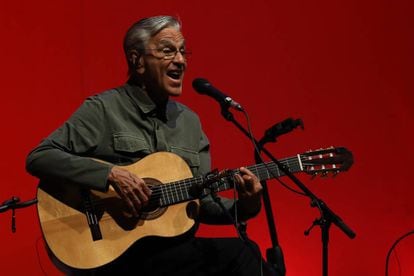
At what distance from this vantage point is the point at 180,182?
2.40 meters

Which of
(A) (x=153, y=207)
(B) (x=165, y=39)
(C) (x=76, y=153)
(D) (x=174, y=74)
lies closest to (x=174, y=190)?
(A) (x=153, y=207)

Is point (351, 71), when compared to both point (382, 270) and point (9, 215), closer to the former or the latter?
point (382, 270)

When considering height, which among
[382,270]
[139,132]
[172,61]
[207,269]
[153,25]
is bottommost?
[382,270]

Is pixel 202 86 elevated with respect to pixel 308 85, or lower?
lower

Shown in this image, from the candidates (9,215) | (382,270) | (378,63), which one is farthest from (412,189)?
(9,215)

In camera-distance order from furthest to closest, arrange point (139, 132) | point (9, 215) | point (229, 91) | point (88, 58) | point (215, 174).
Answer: point (229, 91) < point (88, 58) < point (9, 215) < point (139, 132) < point (215, 174)

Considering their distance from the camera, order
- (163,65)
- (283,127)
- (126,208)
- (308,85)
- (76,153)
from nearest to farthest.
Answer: (283,127), (126,208), (76,153), (163,65), (308,85)

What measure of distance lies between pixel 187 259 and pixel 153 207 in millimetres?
247

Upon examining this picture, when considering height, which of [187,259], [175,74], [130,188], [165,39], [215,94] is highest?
[165,39]

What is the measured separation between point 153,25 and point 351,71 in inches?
68.3

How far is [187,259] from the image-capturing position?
232 centimetres

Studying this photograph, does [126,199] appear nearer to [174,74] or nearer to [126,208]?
[126,208]

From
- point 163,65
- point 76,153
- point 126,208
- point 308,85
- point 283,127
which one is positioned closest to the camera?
point 283,127

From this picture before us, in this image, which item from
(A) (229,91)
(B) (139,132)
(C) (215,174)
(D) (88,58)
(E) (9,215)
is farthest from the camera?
(A) (229,91)
